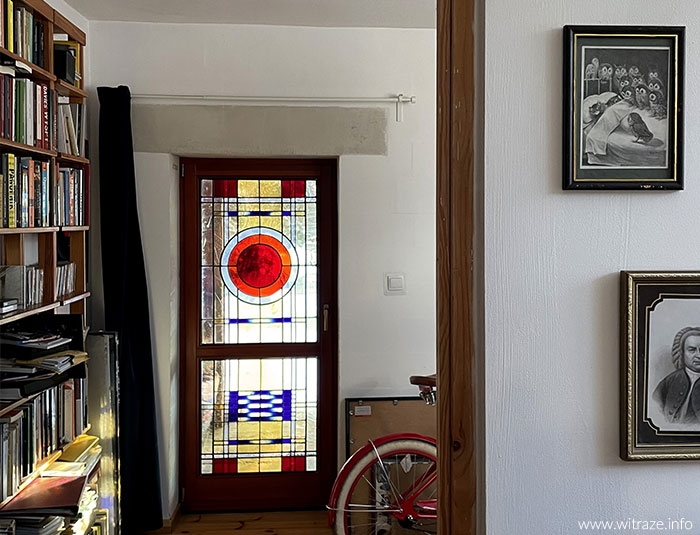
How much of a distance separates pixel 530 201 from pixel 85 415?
2605 mm

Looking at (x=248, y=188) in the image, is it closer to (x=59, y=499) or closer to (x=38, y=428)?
(x=38, y=428)

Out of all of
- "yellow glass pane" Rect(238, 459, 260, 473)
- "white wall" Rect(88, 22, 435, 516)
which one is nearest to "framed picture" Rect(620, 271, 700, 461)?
"white wall" Rect(88, 22, 435, 516)

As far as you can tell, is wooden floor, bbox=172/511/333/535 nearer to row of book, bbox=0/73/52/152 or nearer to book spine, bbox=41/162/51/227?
book spine, bbox=41/162/51/227

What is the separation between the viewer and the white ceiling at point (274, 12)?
3676mm

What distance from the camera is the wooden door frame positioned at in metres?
1.46

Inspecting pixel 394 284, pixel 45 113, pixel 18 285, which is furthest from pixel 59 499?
pixel 394 284

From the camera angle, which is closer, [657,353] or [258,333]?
[657,353]

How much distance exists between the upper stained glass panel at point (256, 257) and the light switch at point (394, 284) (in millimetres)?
458

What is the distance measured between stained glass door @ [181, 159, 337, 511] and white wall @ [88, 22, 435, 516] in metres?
0.23

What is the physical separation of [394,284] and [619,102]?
2.83 metres

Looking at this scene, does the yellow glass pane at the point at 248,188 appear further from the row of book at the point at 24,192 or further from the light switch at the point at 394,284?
the row of book at the point at 24,192

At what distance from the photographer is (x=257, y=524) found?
429 centimetres

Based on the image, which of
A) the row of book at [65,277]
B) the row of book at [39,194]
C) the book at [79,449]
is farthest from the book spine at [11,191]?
the book at [79,449]

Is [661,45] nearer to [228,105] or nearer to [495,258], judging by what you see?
[495,258]
